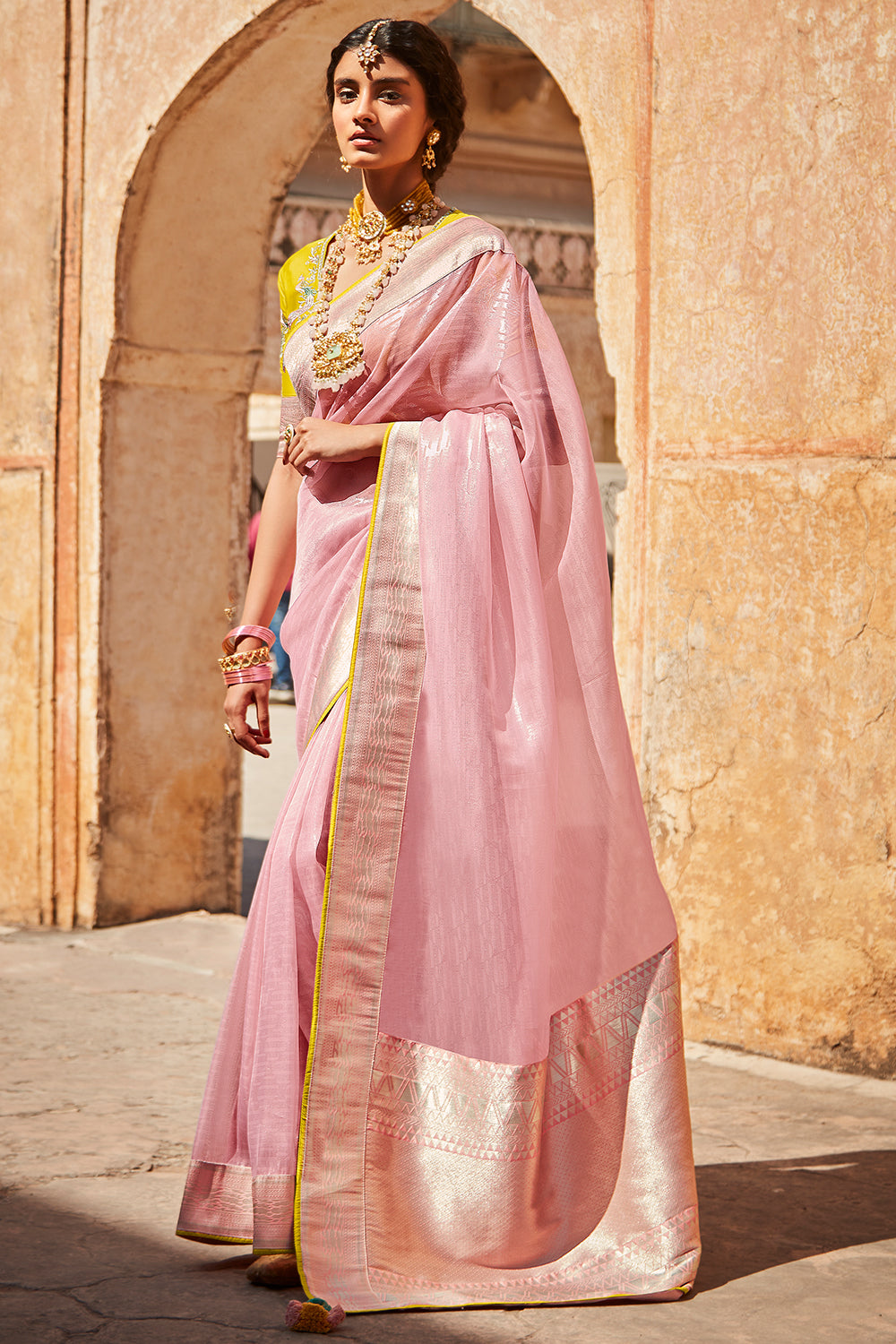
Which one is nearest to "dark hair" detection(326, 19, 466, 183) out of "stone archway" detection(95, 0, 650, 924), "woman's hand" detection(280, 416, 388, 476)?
"woman's hand" detection(280, 416, 388, 476)

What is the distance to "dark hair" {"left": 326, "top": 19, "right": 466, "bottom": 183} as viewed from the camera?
2.28 meters

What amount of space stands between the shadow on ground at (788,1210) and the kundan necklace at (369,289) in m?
1.31

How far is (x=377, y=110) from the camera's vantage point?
2.29 meters

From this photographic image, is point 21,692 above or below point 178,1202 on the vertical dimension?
above

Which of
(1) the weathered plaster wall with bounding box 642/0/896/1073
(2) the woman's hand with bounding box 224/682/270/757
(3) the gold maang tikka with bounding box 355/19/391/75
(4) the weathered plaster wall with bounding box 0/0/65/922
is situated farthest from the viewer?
(4) the weathered plaster wall with bounding box 0/0/65/922

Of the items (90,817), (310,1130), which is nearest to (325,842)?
(310,1130)

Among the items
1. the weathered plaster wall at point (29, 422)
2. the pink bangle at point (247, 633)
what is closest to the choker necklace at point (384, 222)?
the pink bangle at point (247, 633)

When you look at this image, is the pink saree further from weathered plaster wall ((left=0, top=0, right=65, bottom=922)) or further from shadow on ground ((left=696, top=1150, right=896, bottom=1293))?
weathered plaster wall ((left=0, top=0, right=65, bottom=922))

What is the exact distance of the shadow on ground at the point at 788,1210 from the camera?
2359mm

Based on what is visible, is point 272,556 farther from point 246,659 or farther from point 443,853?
point 443,853

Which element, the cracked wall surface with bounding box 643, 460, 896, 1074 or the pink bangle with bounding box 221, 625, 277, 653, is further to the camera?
the cracked wall surface with bounding box 643, 460, 896, 1074

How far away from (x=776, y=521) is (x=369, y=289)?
52.5 inches

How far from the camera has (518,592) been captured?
7.29 ft

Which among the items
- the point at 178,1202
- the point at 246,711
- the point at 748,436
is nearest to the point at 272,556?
the point at 246,711
